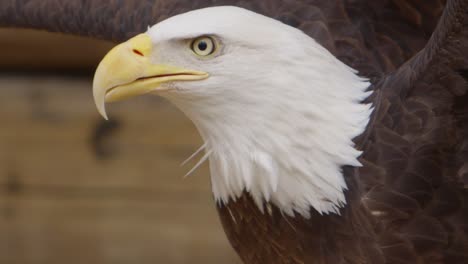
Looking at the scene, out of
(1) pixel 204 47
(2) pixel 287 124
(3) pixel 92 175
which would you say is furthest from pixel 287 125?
(3) pixel 92 175

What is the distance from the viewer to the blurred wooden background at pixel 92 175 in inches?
170

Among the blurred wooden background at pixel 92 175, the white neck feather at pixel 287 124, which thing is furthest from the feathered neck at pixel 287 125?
the blurred wooden background at pixel 92 175

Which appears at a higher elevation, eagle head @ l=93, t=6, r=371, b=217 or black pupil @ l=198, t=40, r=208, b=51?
black pupil @ l=198, t=40, r=208, b=51

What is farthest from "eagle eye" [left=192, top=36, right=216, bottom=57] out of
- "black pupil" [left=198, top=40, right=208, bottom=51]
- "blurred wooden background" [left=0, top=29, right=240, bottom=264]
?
"blurred wooden background" [left=0, top=29, right=240, bottom=264]

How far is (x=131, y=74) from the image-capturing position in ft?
7.29

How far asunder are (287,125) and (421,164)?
24 centimetres

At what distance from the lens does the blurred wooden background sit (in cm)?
431

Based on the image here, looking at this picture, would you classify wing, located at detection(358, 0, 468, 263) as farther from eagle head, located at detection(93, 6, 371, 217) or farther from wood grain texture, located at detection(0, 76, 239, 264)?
wood grain texture, located at detection(0, 76, 239, 264)

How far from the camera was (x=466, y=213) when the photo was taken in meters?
2.29

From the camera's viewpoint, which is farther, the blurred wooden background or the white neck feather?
the blurred wooden background

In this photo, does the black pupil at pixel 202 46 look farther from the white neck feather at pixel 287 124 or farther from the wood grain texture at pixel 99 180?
the wood grain texture at pixel 99 180

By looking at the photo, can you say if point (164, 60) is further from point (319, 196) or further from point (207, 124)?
point (319, 196)

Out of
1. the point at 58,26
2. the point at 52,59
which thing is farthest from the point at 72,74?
the point at 58,26

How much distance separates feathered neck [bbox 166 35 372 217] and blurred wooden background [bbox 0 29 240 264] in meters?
1.88
